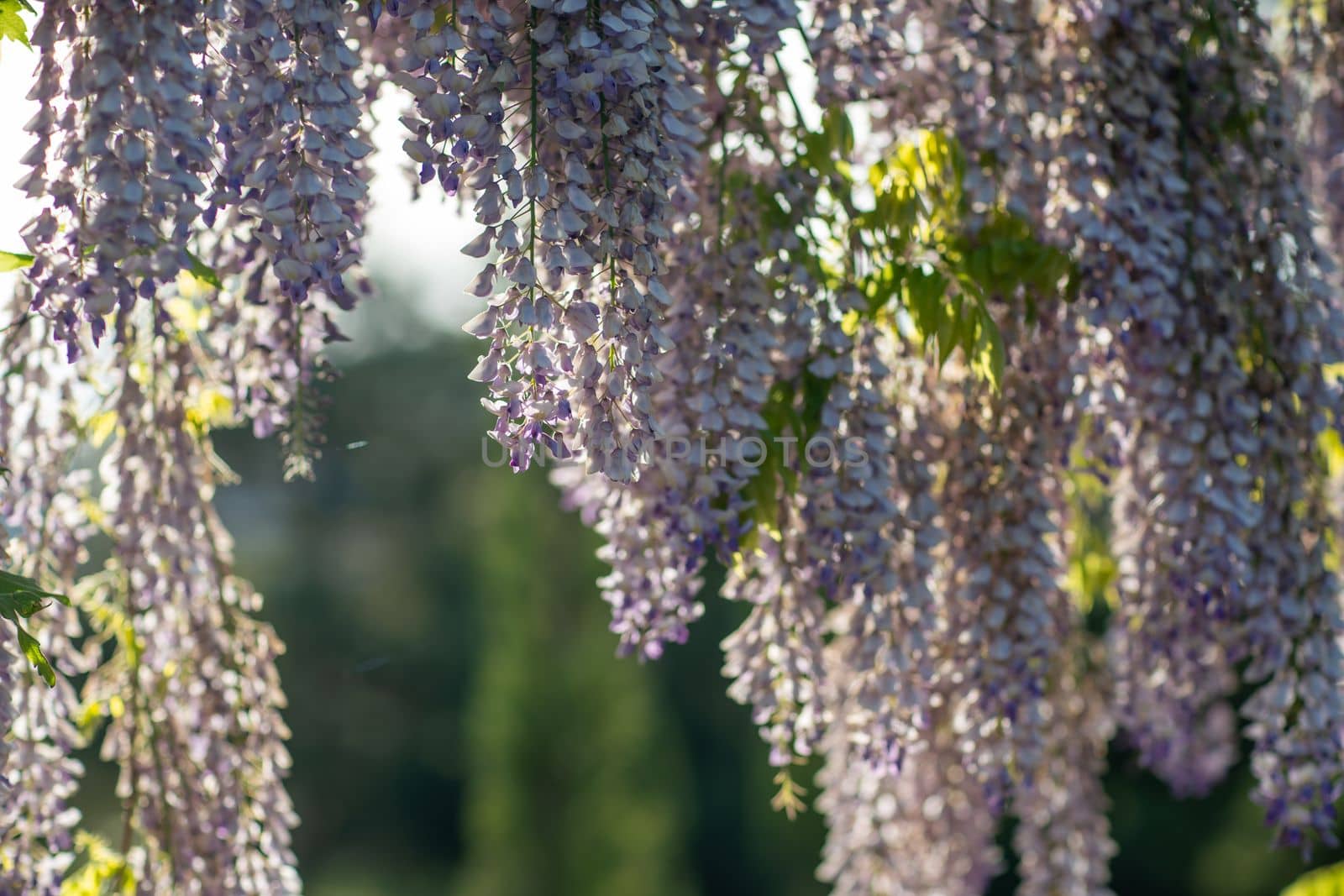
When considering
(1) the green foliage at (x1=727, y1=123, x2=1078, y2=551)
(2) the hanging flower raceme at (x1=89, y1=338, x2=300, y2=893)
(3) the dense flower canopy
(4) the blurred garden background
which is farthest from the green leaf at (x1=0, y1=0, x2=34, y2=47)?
(4) the blurred garden background

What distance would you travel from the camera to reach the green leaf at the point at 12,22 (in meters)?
1.47

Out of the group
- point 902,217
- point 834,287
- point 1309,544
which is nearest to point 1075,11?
point 902,217

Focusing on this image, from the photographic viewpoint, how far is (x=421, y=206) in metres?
2.54

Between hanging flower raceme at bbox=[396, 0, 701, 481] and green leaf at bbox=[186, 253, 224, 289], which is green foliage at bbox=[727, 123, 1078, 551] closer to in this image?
hanging flower raceme at bbox=[396, 0, 701, 481]

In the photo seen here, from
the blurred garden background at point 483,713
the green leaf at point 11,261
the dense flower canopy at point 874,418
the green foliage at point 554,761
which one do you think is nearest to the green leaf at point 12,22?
the green leaf at point 11,261

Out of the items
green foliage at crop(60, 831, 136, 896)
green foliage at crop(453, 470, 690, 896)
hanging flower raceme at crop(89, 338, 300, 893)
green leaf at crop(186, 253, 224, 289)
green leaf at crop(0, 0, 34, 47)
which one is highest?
green leaf at crop(0, 0, 34, 47)

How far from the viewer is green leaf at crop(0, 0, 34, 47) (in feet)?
4.82

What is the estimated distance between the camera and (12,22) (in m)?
1.48

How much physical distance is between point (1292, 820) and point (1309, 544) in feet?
1.83

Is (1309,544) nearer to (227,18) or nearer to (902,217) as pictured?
(902,217)

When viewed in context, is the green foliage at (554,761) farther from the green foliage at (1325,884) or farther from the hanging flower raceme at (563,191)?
the hanging flower raceme at (563,191)

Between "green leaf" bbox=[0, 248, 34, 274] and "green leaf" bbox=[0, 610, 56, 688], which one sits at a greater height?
"green leaf" bbox=[0, 248, 34, 274]

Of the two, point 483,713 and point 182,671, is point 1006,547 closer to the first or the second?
point 182,671

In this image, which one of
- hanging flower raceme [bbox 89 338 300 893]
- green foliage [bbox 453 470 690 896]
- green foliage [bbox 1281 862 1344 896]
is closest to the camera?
hanging flower raceme [bbox 89 338 300 893]
